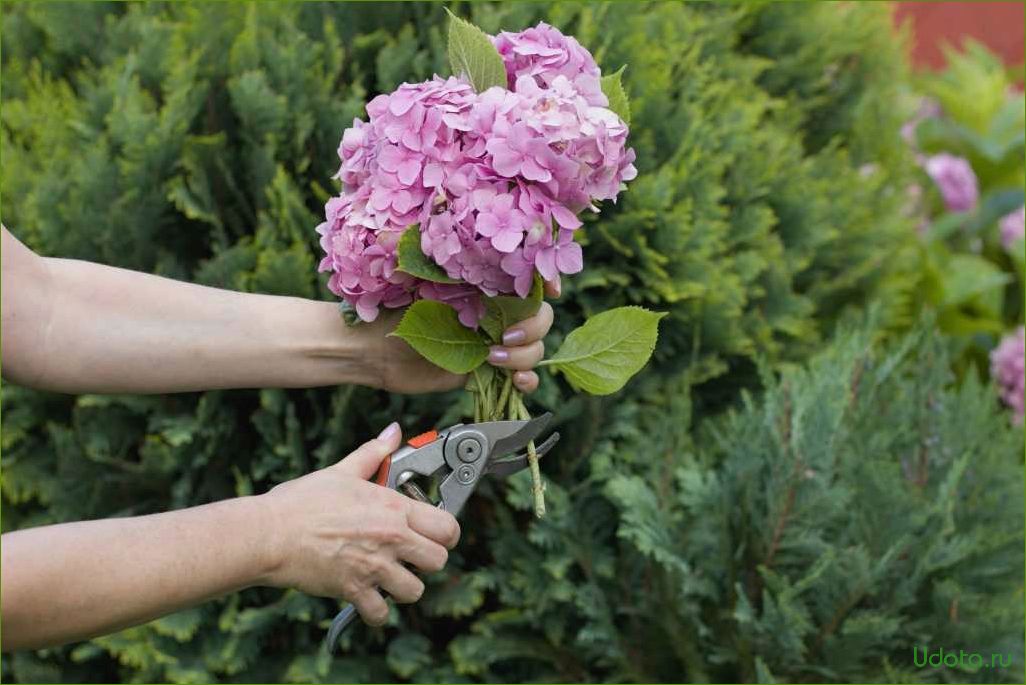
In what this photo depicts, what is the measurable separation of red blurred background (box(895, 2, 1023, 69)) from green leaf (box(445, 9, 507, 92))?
444 centimetres

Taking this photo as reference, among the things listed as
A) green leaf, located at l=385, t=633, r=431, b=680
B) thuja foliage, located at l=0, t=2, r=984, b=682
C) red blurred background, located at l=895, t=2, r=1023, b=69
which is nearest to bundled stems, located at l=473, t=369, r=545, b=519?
thuja foliage, located at l=0, t=2, r=984, b=682

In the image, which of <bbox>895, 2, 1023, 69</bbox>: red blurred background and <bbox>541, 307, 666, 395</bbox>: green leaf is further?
<bbox>895, 2, 1023, 69</bbox>: red blurred background

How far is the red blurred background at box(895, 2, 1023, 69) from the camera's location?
17.9ft

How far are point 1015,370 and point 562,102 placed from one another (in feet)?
7.94

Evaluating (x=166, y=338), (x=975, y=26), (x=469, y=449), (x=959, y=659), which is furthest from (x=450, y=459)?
(x=975, y=26)

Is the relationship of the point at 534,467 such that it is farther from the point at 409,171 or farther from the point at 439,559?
the point at 409,171

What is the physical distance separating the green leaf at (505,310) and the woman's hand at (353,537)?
287mm

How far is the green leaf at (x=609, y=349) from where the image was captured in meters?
1.69

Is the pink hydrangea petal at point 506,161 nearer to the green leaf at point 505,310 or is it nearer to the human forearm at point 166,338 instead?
the green leaf at point 505,310

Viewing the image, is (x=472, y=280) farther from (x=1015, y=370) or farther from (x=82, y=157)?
(x=1015, y=370)

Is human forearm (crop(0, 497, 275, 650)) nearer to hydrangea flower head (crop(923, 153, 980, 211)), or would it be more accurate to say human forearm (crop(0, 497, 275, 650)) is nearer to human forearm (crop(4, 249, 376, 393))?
human forearm (crop(4, 249, 376, 393))

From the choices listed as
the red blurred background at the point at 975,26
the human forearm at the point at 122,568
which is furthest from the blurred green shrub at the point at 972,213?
the human forearm at the point at 122,568

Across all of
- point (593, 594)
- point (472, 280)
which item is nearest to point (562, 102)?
point (472, 280)

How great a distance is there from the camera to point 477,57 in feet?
5.25
